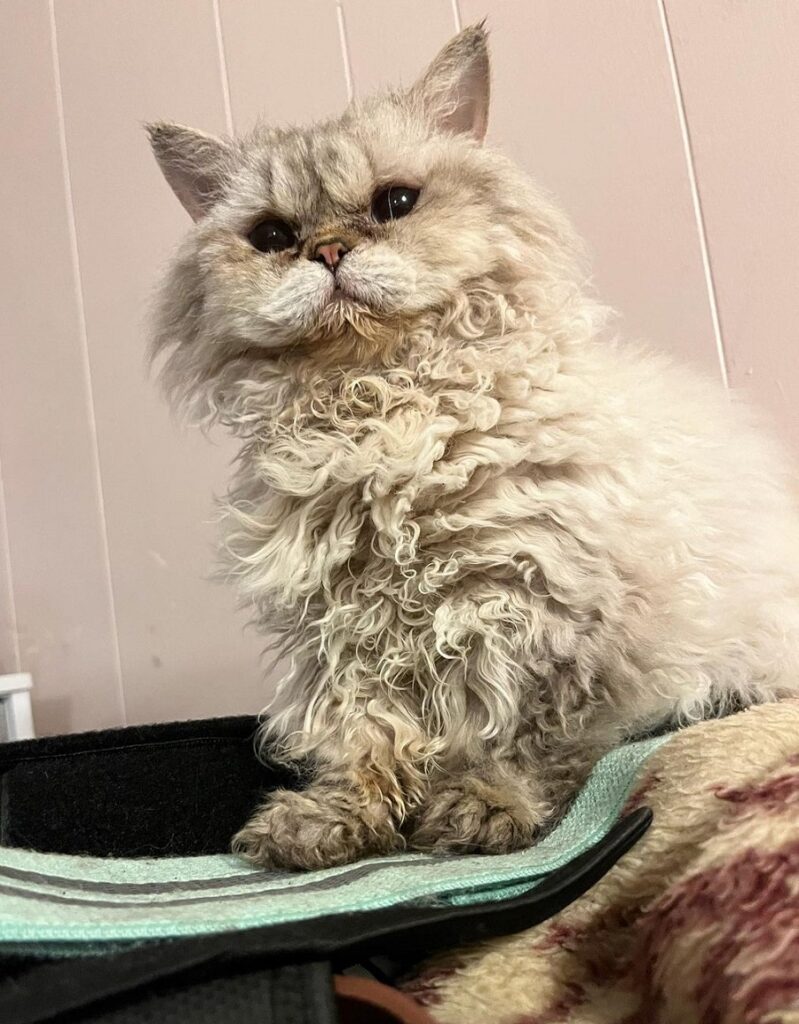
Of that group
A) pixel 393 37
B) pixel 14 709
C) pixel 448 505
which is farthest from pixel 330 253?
pixel 14 709

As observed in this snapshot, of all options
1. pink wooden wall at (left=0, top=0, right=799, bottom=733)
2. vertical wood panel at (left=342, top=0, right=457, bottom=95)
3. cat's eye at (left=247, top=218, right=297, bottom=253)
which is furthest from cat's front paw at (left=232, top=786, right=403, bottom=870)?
vertical wood panel at (left=342, top=0, right=457, bottom=95)

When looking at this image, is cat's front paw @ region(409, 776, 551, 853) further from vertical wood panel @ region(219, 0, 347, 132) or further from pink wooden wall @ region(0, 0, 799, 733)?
vertical wood panel @ region(219, 0, 347, 132)

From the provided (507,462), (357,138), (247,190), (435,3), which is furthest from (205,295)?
(435,3)

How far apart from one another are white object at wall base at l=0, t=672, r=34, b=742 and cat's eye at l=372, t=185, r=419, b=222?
112 centimetres

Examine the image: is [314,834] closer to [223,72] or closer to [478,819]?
[478,819]

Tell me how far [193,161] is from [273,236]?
0.71ft

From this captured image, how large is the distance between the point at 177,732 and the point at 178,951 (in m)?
0.60

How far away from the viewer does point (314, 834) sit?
70 cm

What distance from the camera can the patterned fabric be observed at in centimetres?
42

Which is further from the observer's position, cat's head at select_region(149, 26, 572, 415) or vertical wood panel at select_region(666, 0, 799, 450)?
vertical wood panel at select_region(666, 0, 799, 450)

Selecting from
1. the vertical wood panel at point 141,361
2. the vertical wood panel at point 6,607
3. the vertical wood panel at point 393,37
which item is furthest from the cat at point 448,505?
the vertical wood panel at point 6,607

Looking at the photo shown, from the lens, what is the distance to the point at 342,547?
81 centimetres

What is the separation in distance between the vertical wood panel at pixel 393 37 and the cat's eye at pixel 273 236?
0.69 m

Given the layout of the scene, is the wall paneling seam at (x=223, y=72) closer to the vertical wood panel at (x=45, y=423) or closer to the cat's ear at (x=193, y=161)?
the vertical wood panel at (x=45, y=423)
